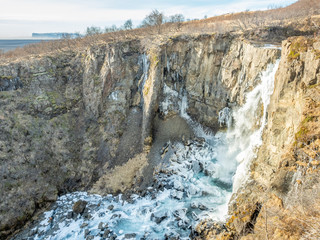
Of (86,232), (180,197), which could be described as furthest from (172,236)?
(86,232)

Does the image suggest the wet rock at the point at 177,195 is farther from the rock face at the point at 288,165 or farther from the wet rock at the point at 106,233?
the wet rock at the point at 106,233

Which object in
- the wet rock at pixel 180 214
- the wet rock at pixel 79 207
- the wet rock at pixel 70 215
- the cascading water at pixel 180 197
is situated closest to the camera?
the cascading water at pixel 180 197

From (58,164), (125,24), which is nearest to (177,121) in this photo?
(58,164)

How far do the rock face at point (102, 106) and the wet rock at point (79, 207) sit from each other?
2201 millimetres

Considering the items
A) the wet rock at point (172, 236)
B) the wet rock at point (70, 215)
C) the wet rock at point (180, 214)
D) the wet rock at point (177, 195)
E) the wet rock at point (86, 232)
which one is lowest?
the wet rock at point (70, 215)

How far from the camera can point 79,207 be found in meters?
18.2

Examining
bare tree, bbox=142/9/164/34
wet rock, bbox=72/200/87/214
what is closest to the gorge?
wet rock, bbox=72/200/87/214

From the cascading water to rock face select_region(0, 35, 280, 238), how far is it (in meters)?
1.77

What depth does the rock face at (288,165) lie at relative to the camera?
773 cm

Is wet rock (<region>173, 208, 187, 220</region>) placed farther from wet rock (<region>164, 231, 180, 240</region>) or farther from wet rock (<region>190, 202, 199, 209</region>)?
wet rock (<region>164, 231, 180, 240</region>)

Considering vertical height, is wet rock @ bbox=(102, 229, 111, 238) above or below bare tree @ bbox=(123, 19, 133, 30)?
below

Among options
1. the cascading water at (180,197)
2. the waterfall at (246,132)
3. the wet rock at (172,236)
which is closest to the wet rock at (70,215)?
the cascading water at (180,197)

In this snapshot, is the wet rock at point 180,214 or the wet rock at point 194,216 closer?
the wet rock at point 194,216

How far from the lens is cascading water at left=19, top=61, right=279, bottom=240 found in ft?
51.6
